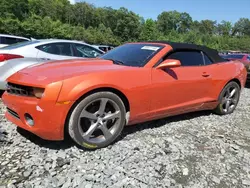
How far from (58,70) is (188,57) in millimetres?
2254

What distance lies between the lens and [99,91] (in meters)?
3.24

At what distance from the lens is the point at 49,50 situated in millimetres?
6008

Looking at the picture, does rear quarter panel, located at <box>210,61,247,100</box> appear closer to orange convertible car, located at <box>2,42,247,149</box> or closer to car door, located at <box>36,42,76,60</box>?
orange convertible car, located at <box>2,42,247,149</box>

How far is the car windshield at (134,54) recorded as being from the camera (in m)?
3.86

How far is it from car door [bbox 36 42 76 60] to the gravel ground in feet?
7.10

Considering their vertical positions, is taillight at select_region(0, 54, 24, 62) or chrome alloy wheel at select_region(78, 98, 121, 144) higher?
taillight at select_region(0, 54, 24, 62)

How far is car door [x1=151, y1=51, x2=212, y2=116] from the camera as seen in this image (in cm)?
379

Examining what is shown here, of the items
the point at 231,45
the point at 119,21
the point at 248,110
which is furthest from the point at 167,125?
the point at 119,21

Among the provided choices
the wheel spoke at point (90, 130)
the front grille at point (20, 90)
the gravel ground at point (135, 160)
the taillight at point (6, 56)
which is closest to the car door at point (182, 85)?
the gravel ground at point (135, 160)

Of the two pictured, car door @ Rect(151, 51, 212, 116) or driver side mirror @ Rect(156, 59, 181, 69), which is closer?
driver side mirror @ Rect(156, 59, 181, 69)

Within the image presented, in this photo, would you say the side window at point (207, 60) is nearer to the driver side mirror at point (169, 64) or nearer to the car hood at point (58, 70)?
the driver side mirror at point (169, 64)

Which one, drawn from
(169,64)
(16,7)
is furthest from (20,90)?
(16,7)

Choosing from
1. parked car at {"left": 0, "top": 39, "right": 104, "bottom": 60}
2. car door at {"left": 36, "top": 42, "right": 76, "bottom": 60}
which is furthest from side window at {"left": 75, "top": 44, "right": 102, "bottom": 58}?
car door at {"left": 36, "top": 42, "right": 76, "bottom": 60}

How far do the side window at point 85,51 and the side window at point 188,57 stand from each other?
2.77 metres
